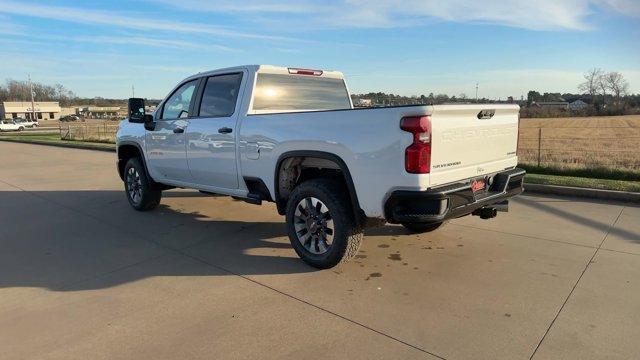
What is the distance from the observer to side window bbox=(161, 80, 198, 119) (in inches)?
247

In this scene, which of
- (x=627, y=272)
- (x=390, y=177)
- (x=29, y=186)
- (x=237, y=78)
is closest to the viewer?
(x=390, y=177)

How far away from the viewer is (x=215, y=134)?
5.60 meters

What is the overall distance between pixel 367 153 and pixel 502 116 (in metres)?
1.57

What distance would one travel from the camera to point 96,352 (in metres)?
3.15

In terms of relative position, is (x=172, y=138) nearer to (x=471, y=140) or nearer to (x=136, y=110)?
(x=136, y=110)

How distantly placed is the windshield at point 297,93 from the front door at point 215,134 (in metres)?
0.29

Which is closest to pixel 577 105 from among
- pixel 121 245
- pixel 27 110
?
pixel 121 245

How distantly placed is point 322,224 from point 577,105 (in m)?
81.7

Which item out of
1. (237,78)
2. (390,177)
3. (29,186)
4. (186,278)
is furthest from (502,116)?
(29,186)

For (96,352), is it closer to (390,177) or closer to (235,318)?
(235,318)

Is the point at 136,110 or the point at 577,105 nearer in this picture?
the point at 136,110

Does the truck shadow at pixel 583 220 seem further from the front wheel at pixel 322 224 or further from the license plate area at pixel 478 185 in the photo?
the front wheel at pixel 322 224

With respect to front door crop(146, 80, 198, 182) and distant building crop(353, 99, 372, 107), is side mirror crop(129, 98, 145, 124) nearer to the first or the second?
front door crop(146, 80, 198, 182)

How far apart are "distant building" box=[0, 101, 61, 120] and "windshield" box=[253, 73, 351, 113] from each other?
115772 mm
